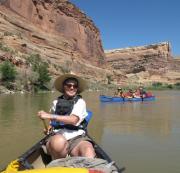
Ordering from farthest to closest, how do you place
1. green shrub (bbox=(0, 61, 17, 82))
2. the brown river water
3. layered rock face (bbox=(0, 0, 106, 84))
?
1. layered rock face (bbox=(0, 0, 106, 84))
2. green shrub (bbox=(0, 61, 17, 82))
3. the brown river water

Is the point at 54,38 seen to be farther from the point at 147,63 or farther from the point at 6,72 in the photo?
the point at 147,63

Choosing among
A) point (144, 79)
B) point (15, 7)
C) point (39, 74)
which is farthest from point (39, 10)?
point (144, 79)

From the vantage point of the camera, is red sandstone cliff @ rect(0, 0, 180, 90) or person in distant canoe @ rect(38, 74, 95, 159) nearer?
person in distant canoe @ rect(38, 74, 95, 159)

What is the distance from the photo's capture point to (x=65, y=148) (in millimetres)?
5266

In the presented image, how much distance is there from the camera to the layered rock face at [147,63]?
13325 cm

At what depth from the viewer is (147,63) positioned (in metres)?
146

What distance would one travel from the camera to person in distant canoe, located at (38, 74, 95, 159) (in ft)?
17.2

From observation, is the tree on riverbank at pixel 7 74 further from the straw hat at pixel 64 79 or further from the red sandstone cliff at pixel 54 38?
the straw hat at pixel 64 79

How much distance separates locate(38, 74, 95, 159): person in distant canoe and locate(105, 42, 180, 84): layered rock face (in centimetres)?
12171

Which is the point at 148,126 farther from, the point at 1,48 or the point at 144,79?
the point at 144,79

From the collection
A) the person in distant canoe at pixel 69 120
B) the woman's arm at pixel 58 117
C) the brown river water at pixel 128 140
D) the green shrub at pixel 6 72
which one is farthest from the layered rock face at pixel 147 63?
the woman's arm at pixel 58 117

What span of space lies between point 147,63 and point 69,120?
469 ft

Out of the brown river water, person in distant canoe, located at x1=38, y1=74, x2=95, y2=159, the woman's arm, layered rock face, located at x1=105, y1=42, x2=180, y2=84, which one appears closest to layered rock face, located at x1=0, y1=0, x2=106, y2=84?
layered rock face, located at x1=105, y1=42, x2=180, y2=84

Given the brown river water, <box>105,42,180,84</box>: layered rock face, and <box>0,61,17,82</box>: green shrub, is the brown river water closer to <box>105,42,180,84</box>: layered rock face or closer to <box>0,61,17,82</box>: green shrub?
<box>0,61,17,82</box>: green shrub
